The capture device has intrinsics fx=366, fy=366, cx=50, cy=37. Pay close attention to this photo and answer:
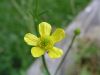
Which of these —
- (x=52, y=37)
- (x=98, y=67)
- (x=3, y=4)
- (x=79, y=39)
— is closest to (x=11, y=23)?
(x=3, y=4)

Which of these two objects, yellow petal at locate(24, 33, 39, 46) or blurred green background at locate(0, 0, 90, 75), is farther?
blurred green background at locate(0, 0, 90, 75)

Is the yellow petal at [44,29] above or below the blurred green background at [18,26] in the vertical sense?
above

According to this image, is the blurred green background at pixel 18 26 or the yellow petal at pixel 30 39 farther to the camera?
the blurred green background at pixel 18 26

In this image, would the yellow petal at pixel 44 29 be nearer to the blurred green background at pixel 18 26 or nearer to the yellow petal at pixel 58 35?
the yellow petal at pixel 58 35

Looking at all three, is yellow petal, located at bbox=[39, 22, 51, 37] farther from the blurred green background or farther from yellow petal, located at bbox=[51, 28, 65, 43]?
the blurred green background

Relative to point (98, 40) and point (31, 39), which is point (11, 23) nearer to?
point (98, 40)

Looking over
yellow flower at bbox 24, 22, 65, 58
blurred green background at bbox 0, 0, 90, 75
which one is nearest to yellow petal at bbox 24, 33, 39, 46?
yellow flower at bbox 24, 22, 65, 58

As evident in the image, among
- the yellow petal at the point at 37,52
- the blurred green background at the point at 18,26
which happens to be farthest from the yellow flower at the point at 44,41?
the blurred green background at the point at 18,26
